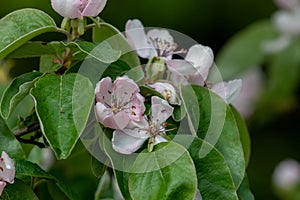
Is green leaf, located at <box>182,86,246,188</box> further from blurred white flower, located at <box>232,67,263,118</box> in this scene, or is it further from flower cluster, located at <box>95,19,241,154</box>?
blurred white flower, located at <box>232,67,263,118</box>

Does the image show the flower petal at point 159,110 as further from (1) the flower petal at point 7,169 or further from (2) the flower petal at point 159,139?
(1) the flower petal at point 7,169

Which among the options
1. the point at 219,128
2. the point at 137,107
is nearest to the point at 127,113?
the point at 137,107

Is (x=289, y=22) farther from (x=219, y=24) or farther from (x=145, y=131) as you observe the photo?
(x=145, y=131)

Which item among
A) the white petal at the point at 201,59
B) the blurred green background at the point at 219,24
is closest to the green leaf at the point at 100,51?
the white petal at the point at 201,59

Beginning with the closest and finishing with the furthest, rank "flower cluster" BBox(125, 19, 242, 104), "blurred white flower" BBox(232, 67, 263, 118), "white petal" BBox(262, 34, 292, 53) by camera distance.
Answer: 1. "flower cluster" BBox(125, 19, 242, 104)
2. "white petal" BBox(262, 34, 292, 53)
3. "blurred white flower" BBox(232, 67, 263, 118)

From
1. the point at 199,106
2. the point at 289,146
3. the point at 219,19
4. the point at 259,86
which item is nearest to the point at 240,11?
the point at 219,19

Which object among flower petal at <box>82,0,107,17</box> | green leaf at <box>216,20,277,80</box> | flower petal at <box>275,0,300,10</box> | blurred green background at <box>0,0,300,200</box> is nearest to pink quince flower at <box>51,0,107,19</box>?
flower petal at <box>82,0,107,17</box>
